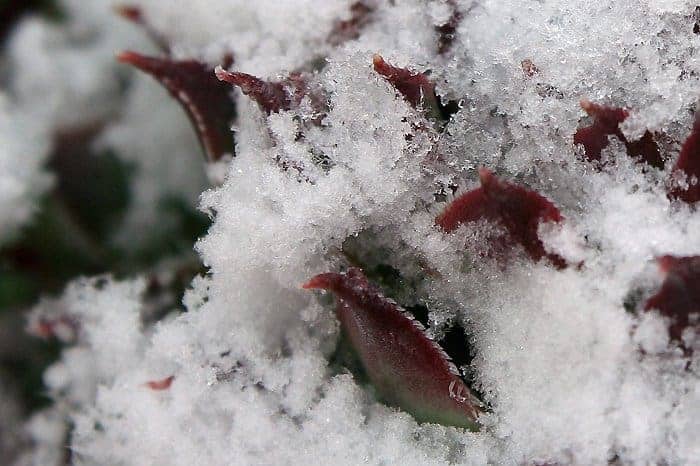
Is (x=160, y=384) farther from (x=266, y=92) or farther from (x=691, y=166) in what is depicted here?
(x=691, y=166)

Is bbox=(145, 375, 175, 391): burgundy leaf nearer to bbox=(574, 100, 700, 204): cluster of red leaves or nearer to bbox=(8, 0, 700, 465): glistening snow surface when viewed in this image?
bbox=(8, 0, 700, 465): glistening snow surface

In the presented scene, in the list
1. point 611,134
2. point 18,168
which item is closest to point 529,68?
point 611,134

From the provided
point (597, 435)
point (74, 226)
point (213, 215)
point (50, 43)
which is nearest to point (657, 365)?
Answer: point (597, 435)

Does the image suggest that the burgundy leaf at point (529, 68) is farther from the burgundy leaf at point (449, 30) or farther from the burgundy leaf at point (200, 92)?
the burgundy leaf at point (200, 92)

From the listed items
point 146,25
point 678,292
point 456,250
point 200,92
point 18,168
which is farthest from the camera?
point 18,168

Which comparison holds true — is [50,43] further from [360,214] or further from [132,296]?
[360,214]

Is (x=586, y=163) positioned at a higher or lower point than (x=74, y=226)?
lower
